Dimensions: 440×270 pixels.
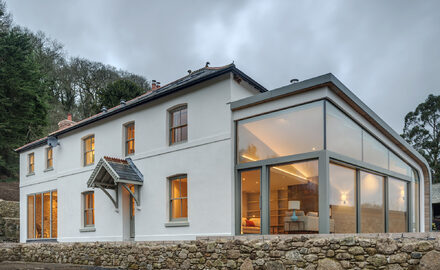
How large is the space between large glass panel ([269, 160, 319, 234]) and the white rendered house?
0.03 meters

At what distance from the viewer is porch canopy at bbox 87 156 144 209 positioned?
12716 mm

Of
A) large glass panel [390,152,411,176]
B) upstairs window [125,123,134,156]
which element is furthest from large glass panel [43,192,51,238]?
large glass panel [390,152,411,176]

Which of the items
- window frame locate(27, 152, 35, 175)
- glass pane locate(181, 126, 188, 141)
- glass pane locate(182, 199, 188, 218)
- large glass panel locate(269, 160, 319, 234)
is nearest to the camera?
large glass panel locate(269, 160, 319, 234)

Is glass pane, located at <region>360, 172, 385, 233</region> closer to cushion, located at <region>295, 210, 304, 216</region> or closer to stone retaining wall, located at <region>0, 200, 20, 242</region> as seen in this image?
cushion, located at <region>295, 210, 304, 216</region>

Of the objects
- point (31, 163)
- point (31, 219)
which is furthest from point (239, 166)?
point (31, 163)

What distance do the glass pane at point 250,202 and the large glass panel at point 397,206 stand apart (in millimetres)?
5045

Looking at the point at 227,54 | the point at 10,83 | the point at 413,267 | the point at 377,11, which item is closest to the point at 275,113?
the point at 413,267

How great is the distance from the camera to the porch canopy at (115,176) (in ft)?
41.7

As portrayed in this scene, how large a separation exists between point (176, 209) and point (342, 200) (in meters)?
5.33

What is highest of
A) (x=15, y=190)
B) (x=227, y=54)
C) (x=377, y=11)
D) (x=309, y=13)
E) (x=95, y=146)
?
(x=227, y=54)

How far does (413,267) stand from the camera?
617cm

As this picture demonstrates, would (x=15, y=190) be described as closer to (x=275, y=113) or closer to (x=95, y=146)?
(x=95, y=146)

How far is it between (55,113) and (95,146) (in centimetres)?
2530

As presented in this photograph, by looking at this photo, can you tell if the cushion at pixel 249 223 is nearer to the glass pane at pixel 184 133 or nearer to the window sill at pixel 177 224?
the window sill at pixel 177 224
